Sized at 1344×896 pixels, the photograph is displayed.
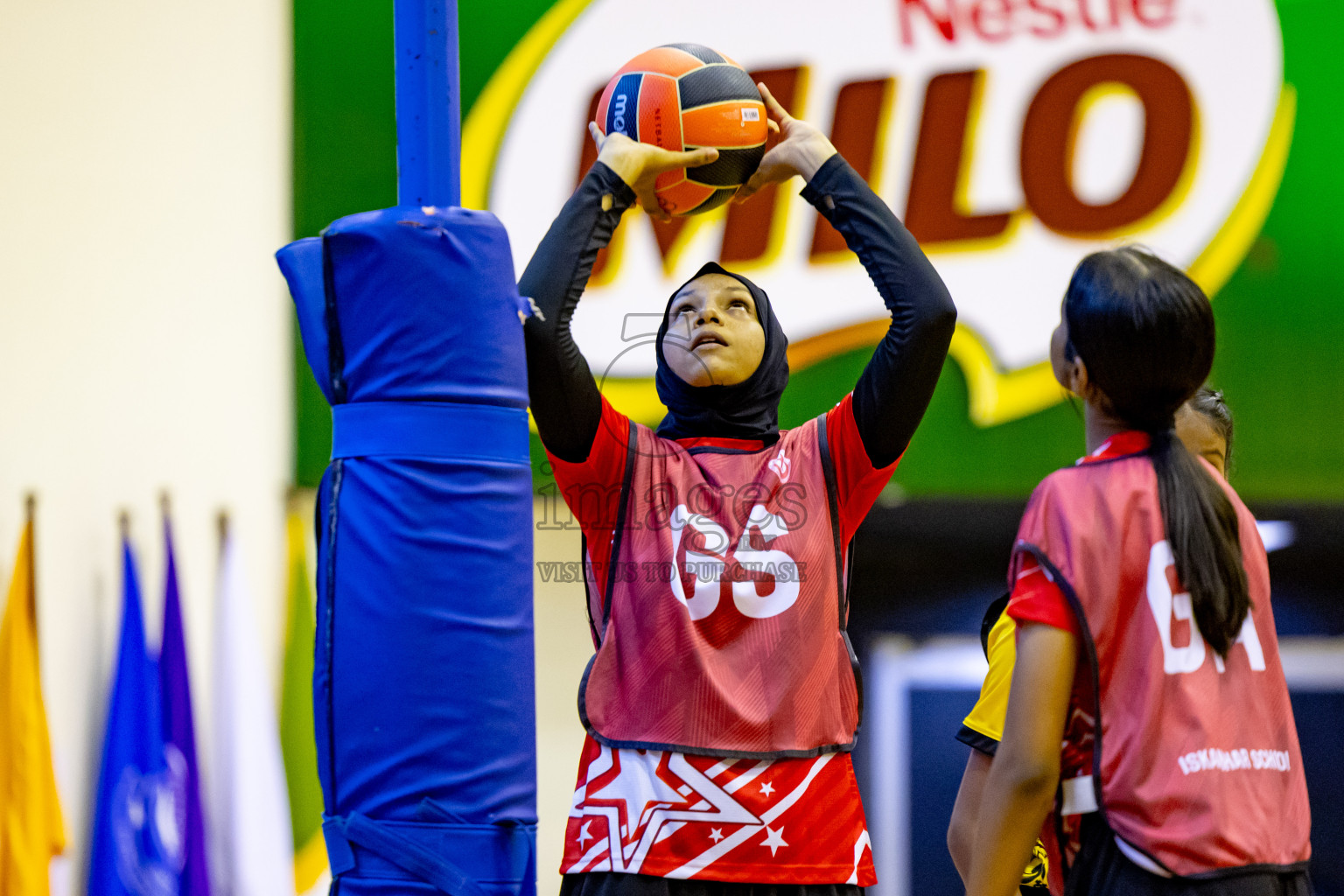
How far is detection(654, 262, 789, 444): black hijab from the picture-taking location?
8.77ft

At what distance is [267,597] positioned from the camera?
18.3 ft

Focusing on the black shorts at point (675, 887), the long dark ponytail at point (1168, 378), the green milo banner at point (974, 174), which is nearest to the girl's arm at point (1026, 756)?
the long dark ponytail at point (1168, 378)

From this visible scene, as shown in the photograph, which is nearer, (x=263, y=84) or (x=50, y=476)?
(x=50, y=476)

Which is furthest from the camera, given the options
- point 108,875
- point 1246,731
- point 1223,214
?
point 1223,214

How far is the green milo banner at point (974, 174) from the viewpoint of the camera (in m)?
5.13

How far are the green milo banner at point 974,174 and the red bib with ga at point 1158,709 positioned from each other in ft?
11.1

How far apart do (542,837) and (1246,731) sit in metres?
4.16

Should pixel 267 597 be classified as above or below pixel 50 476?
below

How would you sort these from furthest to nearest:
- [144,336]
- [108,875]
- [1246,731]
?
[144,336], [108,875], [1246,731]

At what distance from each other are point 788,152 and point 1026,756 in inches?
55.1

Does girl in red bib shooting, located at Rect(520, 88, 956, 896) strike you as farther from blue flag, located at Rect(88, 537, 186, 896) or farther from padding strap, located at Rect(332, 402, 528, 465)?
blue flag, located at Rect(88, 537, 186, 896)

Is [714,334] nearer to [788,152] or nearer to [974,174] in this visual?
[788,152]

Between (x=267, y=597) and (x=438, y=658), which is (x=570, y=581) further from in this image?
(x=438, y=658)

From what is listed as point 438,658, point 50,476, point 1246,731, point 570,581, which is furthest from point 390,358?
point 570,581
